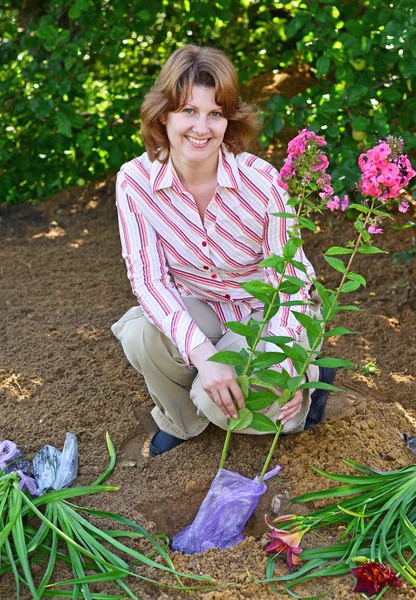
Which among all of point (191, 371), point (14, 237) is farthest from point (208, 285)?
point (14, 237)

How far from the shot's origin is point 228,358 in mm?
2422

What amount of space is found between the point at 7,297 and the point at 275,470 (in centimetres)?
211

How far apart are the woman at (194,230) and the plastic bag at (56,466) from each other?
0.35m

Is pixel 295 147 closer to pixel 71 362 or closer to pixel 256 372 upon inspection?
pixel 256 372

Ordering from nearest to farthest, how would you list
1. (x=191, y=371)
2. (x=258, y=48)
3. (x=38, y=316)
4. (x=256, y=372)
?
(x=256, y=372) → (x=191, y=371) → (x=38, y=316) → (x=258, y=48)

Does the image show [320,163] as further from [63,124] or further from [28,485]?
[63,124]

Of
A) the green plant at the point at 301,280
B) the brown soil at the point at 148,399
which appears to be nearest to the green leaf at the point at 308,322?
the green plant at the point at 301,280

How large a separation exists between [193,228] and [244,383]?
615 millimetres

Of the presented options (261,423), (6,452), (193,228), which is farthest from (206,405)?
(6,452)

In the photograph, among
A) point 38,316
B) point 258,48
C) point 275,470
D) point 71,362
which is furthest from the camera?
point 258,48

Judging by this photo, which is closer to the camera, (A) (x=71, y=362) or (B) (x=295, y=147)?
(B) (x=295, y=147)

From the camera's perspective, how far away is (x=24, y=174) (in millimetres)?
5457

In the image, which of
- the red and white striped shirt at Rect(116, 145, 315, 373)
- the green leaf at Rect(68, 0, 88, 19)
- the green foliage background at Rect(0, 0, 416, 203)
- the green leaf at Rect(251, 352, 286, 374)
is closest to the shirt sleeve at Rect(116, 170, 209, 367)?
the red and white striped shirt at Rect(116, 145, 315, 373)

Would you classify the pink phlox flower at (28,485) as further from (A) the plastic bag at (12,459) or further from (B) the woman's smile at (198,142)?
(B) the woman's smile at (198,142)
